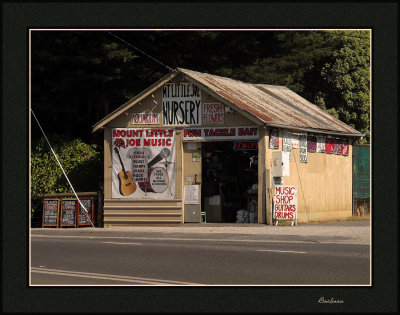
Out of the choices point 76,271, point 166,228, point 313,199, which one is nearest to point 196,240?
point 166,228

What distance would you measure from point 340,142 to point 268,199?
6798mm

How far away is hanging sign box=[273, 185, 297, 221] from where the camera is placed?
1056 inches

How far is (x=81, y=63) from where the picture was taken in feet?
120

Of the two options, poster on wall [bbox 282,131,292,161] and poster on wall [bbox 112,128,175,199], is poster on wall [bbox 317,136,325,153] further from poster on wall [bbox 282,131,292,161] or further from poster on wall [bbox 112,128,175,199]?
poster on wall [bbox 112,128,175,199]

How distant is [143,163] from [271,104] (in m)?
5.25

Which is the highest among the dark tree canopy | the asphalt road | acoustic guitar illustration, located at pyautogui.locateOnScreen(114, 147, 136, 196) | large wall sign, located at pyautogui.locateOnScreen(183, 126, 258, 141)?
the dark tree canopy

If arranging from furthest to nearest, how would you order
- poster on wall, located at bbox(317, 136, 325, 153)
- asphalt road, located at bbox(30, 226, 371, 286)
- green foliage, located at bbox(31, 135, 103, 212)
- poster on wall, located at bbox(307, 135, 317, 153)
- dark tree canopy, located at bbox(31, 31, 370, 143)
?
1. dark tree canopy, located at bbox(31, 31, 370, 143)
2. green foliage, located at bbox(31, 135, 103, 212)
3. poster on wall, located at bbox(317, 136, 325, 153)
4. poster on wall, located at bbox(307, 135, 317, 153)
5. asphalt road, located at bbox(30, 226, 371, 286)

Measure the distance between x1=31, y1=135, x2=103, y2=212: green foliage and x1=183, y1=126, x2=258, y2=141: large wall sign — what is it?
4.90 metres

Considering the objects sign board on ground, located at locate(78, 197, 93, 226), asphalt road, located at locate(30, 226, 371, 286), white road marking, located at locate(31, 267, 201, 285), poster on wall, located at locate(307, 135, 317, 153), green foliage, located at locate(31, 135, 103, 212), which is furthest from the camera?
green foliage, located at locate(31, 135, 103, 212)

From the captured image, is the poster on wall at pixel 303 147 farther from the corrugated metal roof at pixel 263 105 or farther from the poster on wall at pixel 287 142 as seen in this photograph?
the poster on wall at pixel 287 142

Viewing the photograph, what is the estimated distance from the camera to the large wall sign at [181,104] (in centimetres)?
2777

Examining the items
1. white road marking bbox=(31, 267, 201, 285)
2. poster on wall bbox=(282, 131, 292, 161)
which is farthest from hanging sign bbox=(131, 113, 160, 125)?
white road marking bbox=(31, 267, 201, 285)

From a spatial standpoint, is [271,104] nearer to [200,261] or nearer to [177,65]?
[177,65]

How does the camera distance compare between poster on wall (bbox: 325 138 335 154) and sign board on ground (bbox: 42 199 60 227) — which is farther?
poster on wall (bbox: 325 138 335 154)
